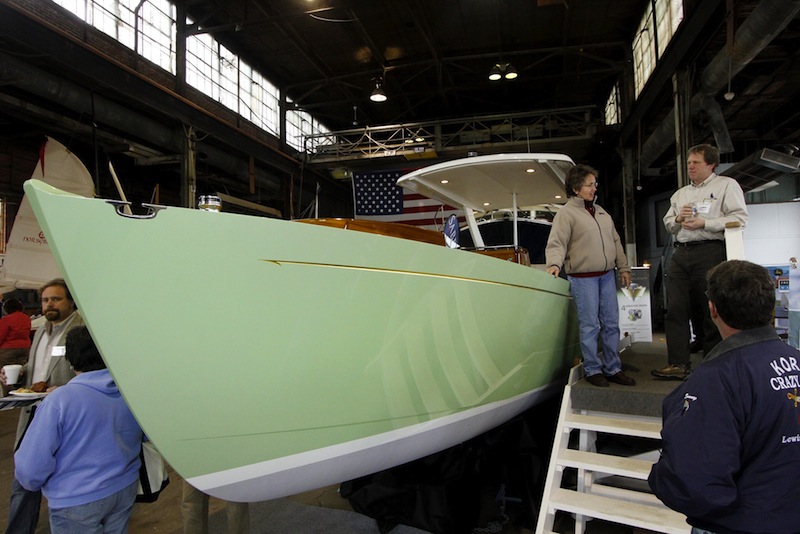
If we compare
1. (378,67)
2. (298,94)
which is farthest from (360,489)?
(298,94)

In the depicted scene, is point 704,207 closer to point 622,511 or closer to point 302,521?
point 622,511

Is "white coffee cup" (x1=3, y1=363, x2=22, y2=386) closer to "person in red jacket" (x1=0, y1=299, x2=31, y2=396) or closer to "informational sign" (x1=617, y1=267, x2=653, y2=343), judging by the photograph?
"person in red jacket" (x1=0, y1=299, x2=31, y2=396)

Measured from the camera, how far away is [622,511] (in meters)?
1.99

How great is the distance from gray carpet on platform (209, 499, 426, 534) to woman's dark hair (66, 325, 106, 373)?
60.9 inches

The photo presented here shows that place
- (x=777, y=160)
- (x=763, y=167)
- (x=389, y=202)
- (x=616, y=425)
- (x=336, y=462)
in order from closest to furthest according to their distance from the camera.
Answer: (x=336, y=462) → (x=616, y=425) → (x=777, y=160) → (x=763, y=167) → (x=389, y=202)

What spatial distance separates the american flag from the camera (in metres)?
9.12

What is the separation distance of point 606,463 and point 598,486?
265mm

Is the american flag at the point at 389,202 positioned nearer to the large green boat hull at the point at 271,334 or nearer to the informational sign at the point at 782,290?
the informational sign at the point at 782,290

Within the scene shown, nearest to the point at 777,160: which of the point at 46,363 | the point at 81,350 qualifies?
the point at 81,350

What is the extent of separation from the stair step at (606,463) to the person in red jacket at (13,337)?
5133mm

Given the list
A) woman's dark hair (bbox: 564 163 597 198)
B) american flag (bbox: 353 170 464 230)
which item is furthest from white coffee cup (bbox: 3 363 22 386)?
american flag (bbox: 353 170 464 230)

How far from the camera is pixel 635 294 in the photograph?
5.39 meters

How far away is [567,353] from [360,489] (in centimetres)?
170

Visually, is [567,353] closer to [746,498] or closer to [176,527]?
[746,498]
